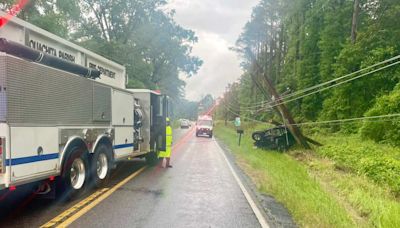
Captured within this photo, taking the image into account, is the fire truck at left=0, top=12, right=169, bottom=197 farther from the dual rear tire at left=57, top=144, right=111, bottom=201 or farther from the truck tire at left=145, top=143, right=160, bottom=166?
the truck tire at left=145, top=143, right=160, bottom=166

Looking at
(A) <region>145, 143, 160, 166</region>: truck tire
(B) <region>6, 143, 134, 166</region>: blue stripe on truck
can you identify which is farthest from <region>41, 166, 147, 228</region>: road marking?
(A) <region>145, 143, 160, 166</region>: truck tire

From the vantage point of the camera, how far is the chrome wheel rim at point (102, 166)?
31.9ft

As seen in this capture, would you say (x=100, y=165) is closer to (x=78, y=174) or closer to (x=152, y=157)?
(x=78, y=174)

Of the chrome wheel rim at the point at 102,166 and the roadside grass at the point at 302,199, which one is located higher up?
the chrome wheel rim at the point at 102,166

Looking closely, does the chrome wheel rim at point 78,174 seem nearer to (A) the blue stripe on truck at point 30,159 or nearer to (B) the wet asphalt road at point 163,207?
(B) the wet asphalt road at point 163,207

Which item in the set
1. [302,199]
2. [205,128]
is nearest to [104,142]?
[302,199]

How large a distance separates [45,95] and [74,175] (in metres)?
2.14

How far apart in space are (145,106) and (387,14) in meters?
20.4

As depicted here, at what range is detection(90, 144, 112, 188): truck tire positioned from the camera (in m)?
9.25

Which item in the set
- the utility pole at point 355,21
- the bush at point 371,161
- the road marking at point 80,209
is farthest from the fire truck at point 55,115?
the utility pole at point 355,21

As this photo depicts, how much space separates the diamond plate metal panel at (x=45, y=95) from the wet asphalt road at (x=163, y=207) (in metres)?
1.62

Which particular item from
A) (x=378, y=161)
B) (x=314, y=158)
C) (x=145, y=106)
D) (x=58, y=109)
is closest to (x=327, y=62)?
(x=314, y=158)

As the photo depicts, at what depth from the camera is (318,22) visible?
39.3 meters

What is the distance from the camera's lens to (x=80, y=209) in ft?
24.3
